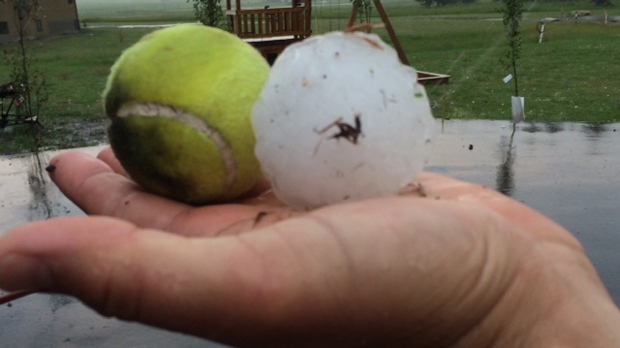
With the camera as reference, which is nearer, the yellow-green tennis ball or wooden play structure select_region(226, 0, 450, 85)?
the yellow-green tennis ball

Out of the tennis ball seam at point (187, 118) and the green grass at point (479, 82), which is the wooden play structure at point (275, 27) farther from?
the tennis ball seam at point (187, 118)

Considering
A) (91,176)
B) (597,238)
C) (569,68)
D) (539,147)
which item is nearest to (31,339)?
(91,176)

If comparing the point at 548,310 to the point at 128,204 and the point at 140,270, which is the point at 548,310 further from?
the point at 128,204

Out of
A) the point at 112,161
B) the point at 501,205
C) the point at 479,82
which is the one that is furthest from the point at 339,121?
the point at 479,82

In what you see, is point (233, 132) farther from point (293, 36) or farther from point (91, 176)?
point (293, 36)

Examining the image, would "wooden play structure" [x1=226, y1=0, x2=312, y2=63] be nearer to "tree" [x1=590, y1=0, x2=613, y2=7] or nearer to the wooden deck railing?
the wooden deck railing

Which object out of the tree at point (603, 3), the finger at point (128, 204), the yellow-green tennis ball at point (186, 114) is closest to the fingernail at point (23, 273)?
the finger at point (128, 204)

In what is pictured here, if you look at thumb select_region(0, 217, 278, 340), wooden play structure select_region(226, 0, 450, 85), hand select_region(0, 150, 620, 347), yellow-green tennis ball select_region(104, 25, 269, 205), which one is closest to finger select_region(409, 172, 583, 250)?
hand select_region(0, 150, 620, 347)
